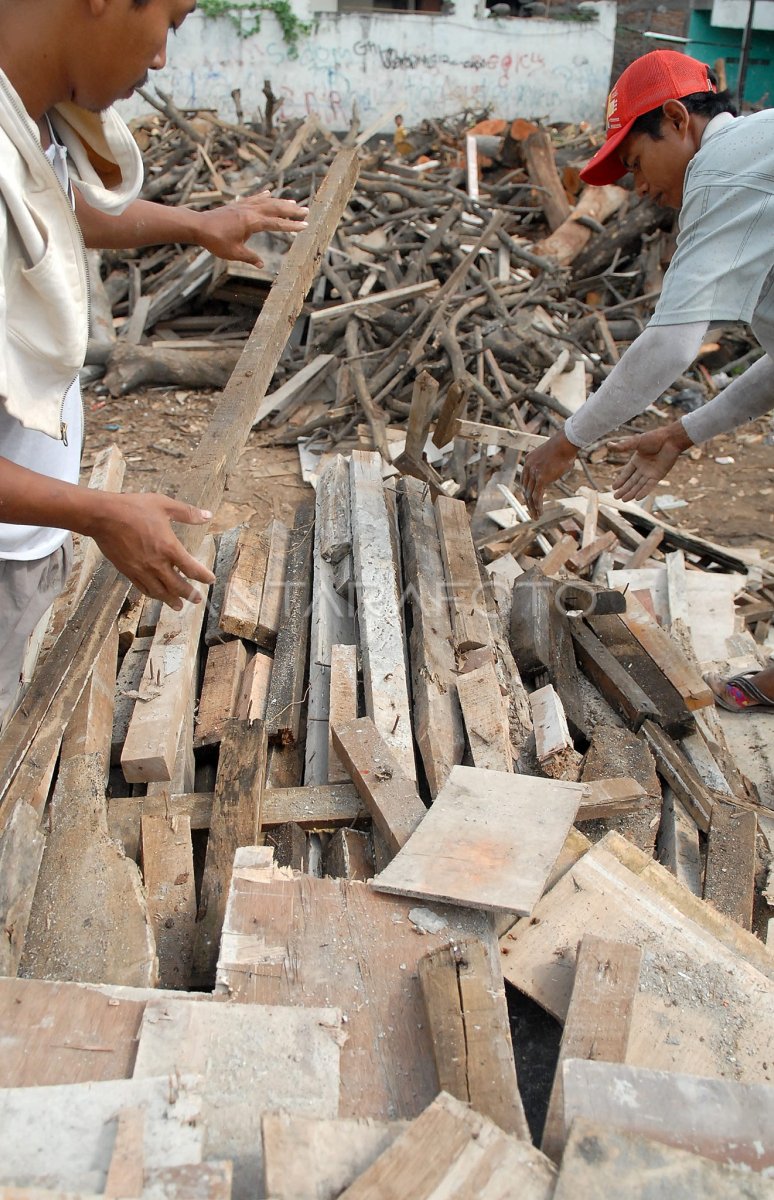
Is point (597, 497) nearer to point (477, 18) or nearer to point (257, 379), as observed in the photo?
point (257, 379)

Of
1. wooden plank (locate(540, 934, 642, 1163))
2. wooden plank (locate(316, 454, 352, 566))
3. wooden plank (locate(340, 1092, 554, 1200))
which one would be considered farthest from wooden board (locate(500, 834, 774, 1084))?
wooden plank (locate(316, 454, 352, 566))

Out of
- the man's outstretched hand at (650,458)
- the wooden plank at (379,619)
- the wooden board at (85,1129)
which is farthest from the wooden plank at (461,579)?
the wooden board at (85,1129)

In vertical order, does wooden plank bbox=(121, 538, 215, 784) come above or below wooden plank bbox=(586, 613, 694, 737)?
above

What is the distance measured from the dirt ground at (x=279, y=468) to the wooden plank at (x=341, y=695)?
327cm

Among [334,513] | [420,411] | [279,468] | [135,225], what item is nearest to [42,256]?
[135,225]

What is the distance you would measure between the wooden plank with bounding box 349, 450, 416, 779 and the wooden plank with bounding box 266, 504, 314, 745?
27cm

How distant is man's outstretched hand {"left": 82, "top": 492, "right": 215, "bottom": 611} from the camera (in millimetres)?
1856

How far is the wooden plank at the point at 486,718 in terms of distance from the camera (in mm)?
2834

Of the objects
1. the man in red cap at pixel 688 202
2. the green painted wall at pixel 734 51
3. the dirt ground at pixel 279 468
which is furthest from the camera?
the green painted wall at pixel 734 51

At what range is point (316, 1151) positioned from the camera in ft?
4.76

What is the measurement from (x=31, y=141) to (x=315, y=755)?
1.99m

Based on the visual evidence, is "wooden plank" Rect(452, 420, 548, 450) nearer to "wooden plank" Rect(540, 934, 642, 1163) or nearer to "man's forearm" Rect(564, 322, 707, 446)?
"man's forearm" Rect(564, 322, 707, 446)

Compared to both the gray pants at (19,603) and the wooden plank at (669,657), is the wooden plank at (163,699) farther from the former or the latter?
the wooden plank at (669,657)

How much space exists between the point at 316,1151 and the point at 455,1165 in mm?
231
